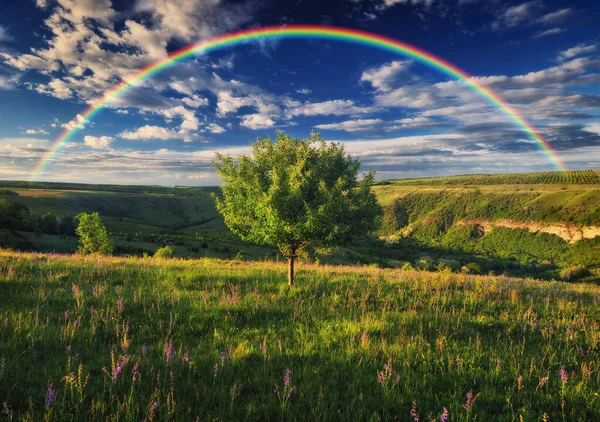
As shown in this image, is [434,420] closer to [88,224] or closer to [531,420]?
[531,420]

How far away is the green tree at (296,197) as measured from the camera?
37.2ft

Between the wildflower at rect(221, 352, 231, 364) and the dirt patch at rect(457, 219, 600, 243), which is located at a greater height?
the wildflower at rect(221, 352, 231, 364)

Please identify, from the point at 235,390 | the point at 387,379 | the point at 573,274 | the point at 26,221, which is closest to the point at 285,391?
the point at 235,390

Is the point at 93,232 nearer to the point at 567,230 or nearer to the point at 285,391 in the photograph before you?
the point at 285,391

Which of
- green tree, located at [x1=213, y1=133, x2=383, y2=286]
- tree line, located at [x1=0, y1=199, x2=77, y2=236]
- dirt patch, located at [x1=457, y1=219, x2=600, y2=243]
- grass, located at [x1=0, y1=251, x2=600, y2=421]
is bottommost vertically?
dirt patch, located at [x1=457, y1=219, x2=600, y2=243]

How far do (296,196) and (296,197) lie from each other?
0.15 m

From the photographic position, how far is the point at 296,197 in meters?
11.2

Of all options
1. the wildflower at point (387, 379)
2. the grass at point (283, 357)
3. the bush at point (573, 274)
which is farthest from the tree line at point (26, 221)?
the bush at point (573, 274)

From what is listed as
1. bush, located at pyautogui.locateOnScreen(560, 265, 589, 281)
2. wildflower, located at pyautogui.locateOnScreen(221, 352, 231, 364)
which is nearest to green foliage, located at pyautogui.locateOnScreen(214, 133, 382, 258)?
wildflower, located at pyautogui.locateOnScreen(221, 352, 231, 364)

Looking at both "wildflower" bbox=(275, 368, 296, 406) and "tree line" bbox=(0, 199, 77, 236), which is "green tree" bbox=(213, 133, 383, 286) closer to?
"wildflower" bbox=(275, 368, 296, 406)

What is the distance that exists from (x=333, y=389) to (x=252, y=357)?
1630mm

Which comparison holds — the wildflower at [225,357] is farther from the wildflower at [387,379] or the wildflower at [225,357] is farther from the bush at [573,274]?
the bush at [573,274]

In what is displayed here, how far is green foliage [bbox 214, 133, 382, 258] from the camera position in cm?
1134

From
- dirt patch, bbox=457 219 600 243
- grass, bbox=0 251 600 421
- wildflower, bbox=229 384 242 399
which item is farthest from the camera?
dirt patch, bbox=457 219 600 243
